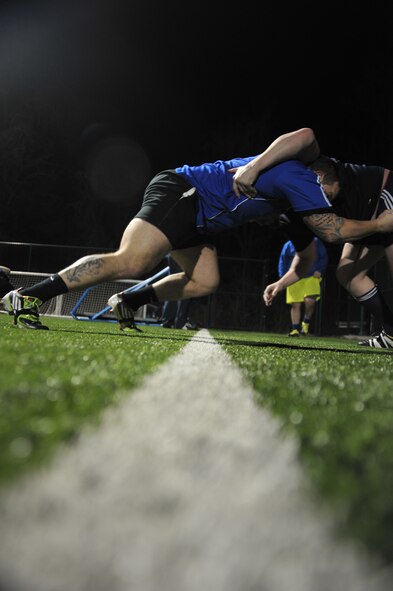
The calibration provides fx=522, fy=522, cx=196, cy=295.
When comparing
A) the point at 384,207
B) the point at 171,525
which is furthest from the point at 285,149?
the point at 171,525

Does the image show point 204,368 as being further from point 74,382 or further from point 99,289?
point 99,289

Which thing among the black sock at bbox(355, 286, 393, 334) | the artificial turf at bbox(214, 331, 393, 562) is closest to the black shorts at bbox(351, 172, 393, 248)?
the black sock at bbox(355, 286, 393, 334)

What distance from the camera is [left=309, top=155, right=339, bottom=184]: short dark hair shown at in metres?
3.65

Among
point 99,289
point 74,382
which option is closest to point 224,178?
point 74,382

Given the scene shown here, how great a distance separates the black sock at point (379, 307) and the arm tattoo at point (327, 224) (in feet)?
4.40

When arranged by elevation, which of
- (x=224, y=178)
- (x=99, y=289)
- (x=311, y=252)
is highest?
(x=224, y=178)

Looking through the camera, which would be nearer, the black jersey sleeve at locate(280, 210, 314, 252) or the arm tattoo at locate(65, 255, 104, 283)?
the arm tattoo at locate(65, 255, 104, 283)

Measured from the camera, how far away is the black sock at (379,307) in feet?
14.5

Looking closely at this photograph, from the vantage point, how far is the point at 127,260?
3.34 m

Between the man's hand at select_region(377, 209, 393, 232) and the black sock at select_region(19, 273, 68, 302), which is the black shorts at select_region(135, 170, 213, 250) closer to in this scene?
the black sock at select_region(19, 273, 68, 302)

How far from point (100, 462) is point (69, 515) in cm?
13

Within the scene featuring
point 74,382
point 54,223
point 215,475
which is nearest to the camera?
point 215,475

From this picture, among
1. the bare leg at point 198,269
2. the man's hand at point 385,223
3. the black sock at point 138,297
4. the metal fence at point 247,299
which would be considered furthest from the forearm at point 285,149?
the metal fence at point 247,299

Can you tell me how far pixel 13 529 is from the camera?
42 centimetres
